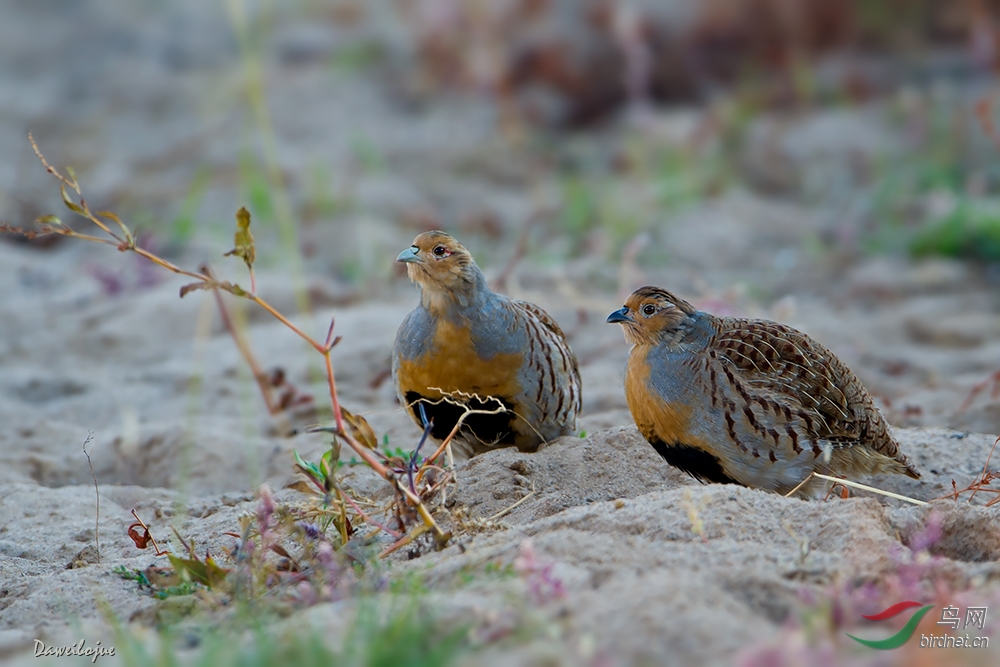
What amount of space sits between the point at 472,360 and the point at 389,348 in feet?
5.92

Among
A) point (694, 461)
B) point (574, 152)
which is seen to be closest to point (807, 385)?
point (694, 461)

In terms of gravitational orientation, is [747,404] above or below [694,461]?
above

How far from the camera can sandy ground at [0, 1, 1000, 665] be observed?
2535mm

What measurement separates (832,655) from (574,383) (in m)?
2.39

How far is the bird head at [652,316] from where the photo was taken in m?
3.88

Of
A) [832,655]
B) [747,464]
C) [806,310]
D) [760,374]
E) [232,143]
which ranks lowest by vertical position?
[832,655]

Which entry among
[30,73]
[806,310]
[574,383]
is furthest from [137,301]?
[30,73]

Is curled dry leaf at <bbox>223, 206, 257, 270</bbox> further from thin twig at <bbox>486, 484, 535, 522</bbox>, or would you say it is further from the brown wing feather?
the brown wing feather

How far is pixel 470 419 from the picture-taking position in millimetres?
4133

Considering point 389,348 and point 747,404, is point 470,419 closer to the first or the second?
point 747,404

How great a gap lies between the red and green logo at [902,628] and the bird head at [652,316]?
1639 millimetres

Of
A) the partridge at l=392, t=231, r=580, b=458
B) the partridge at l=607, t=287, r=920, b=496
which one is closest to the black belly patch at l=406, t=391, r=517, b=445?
the partridge at l=392, t=231, r=580, b=458

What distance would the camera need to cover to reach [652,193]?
363 inches

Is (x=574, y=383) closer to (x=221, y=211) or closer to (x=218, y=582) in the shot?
(x=218, y=582)
